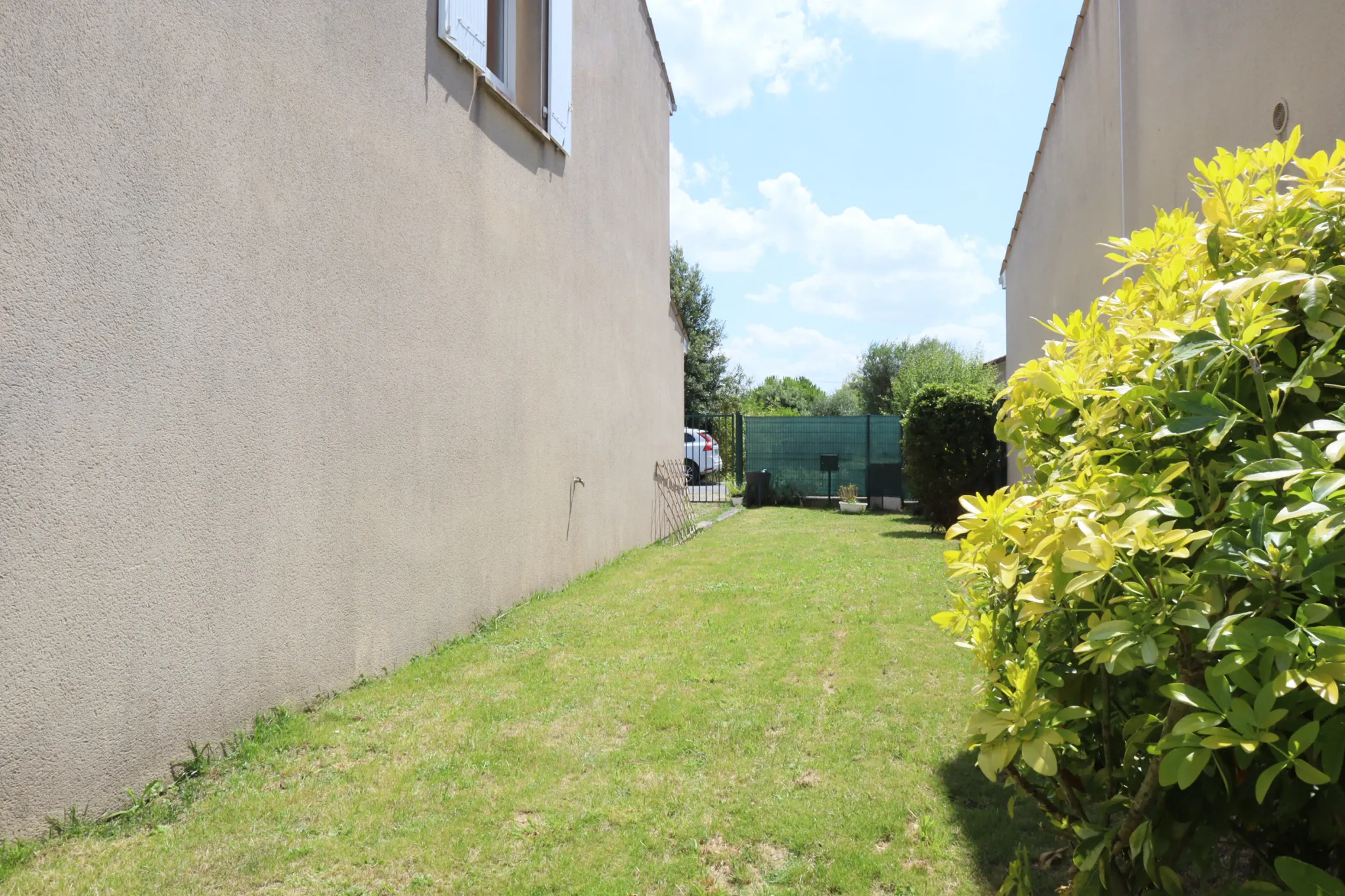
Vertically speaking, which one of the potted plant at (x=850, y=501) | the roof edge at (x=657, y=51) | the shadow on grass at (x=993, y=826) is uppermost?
the roof edge at (x=657, y=51)

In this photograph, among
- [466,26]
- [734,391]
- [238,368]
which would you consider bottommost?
[238,368]

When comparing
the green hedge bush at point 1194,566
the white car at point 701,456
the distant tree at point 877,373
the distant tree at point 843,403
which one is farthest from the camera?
the distant tree at point 843,403

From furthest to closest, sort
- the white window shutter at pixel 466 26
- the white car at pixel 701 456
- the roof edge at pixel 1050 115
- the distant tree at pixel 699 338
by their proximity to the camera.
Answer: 1. the distant tree at pixel 699 338
2. the white car at pixel 701 456
3. the roof edge at pixel 1050 115
4. the white window shutter at pixel 466 26

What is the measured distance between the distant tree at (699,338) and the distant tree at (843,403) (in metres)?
4.54

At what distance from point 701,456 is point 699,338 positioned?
1285cm

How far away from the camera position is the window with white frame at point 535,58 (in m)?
6.44

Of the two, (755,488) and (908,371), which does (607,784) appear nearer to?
(755,488)

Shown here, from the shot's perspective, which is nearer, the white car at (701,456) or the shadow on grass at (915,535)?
the shadow on grass at (915,535)

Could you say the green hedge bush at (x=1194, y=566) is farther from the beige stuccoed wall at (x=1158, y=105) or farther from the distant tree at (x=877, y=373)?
the distant tree at (x=877, y=373)

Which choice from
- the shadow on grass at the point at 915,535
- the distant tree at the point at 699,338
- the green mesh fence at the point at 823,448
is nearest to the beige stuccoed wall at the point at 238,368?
the shadow on grass at the point at 915,535

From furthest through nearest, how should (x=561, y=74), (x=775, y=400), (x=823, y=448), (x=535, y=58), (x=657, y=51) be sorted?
(x=775, y=400), (x=823, y=448), (x=657, y=51), (x=561, y=74), (x=535, y=58)

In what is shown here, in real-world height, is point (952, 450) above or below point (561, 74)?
below

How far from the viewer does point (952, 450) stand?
11977 mm

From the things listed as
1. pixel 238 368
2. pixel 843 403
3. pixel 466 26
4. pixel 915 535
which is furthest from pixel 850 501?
pixel 843 403
